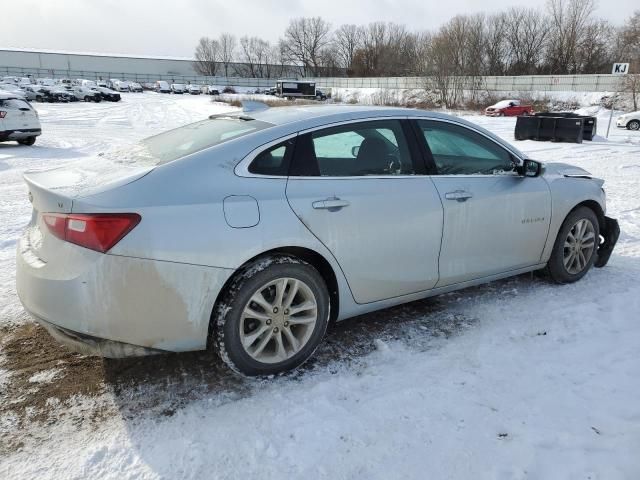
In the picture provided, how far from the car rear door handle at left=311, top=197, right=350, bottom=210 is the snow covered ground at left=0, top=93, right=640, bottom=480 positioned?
1.00 m

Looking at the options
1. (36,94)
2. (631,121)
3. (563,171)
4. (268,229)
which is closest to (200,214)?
(268,229)

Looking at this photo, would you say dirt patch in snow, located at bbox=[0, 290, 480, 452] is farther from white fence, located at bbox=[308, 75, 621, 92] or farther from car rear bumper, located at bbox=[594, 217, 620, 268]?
white fence, located at bbox=[308, 75, 621, 92]

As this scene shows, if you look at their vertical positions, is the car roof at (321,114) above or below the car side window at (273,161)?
above

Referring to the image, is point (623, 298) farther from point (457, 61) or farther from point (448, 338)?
point (457, 61)

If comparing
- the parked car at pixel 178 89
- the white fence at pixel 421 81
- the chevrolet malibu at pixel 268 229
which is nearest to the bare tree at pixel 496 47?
the white fence at pixel 421 81

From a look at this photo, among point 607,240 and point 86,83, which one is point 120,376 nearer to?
point 607,240

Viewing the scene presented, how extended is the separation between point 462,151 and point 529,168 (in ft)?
1.95

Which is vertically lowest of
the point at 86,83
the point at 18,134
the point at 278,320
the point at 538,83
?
the point at 278,320

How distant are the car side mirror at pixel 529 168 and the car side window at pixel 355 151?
1090mm

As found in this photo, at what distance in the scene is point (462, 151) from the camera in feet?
12.6

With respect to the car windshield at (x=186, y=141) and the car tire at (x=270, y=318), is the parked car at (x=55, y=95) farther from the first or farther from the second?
the car tire at (x=270, y=318)

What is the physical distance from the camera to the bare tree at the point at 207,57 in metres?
116

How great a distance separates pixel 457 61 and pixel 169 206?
5243 centimetres

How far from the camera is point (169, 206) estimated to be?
101 inches
